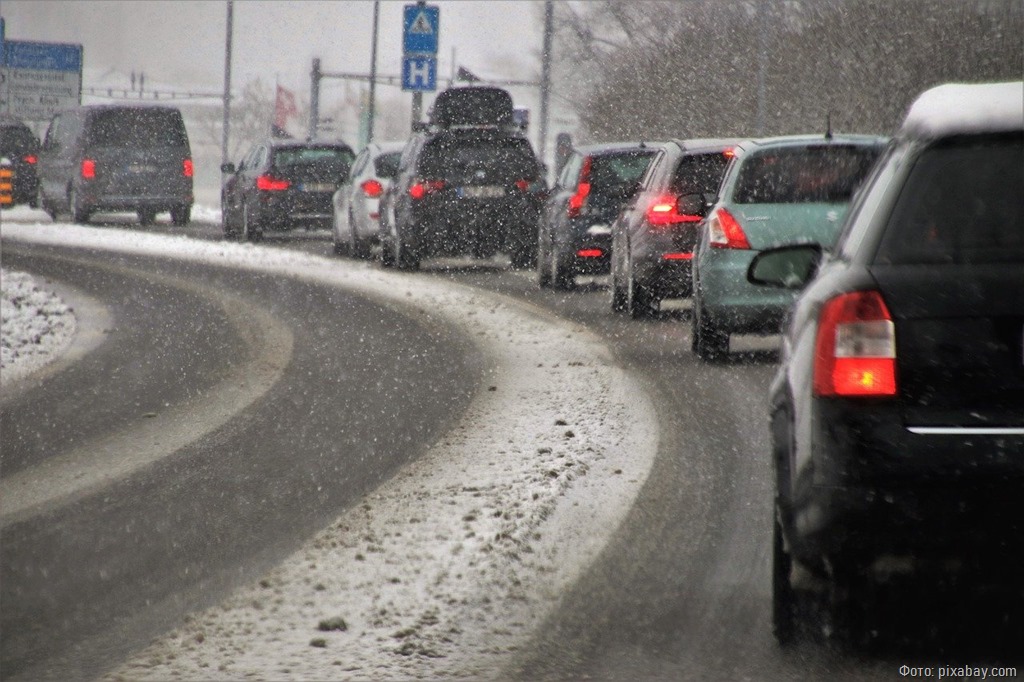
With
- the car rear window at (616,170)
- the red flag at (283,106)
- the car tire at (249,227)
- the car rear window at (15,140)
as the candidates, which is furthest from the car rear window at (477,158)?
the red flag at (283,106)

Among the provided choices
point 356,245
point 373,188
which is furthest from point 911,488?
point 356,245

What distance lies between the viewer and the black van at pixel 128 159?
36438 mm

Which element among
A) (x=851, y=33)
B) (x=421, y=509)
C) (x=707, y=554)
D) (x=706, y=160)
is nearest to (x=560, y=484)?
(x=421, y=509)

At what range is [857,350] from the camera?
14.9 ft

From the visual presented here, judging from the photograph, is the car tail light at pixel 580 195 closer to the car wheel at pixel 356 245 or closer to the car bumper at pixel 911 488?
the car wheel at pixel 356 245

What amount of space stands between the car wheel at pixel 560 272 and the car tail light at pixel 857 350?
1464 centimetres

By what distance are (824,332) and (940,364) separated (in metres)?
0.34

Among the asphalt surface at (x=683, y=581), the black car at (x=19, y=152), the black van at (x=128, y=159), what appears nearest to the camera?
the asphalt surface at (x=683, y=581)

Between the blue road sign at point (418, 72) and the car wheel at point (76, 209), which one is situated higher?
the blue road sign at point (418, 72)

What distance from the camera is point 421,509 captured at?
709 centimetres

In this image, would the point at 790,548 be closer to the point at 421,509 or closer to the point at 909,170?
the point at 909,170

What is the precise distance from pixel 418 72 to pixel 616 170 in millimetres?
20023

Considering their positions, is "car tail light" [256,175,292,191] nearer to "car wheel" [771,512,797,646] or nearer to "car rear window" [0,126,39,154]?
"car rear window" [0,126,39,154]

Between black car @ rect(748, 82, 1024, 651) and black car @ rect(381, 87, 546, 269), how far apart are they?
1750 centimetres
